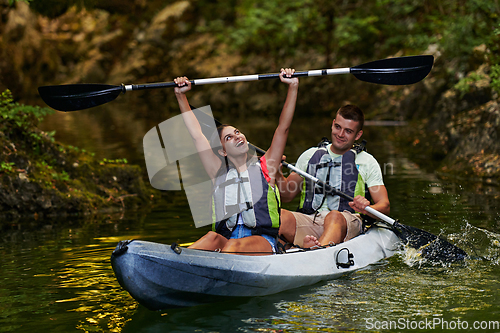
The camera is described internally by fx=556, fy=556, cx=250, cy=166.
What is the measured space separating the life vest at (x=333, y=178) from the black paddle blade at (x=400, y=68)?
0.62 m

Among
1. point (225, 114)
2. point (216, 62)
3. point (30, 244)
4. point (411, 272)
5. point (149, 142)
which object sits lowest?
point (411, 272)

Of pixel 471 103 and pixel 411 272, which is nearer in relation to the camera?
pixel 411 272

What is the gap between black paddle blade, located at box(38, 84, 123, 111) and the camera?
4.79 m

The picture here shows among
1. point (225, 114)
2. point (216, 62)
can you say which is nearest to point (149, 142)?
point (225, 114)

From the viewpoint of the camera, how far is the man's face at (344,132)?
490cm

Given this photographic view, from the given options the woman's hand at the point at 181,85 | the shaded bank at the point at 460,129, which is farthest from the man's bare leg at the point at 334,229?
the shaded bank at the point at 460,129

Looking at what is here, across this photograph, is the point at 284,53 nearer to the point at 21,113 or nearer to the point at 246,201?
the point at 21,113

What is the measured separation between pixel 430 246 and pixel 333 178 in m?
1.03

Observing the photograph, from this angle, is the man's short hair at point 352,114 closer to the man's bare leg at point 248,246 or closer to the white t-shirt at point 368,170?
the white t-shirt at point 368,170

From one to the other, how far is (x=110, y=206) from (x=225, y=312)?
13.7 ft

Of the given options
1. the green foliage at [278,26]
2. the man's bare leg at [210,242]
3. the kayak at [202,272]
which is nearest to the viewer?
the kayak at [202,272]

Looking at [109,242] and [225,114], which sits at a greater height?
[225,114]

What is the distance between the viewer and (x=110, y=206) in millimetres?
7512

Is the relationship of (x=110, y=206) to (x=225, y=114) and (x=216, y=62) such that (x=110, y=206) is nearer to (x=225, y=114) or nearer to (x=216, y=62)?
(x=225, y=114)
